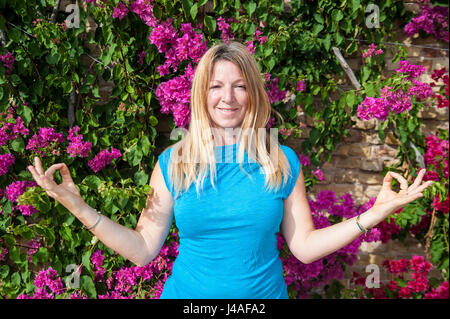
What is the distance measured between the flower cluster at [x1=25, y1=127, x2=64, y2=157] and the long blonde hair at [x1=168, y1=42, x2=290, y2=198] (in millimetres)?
884

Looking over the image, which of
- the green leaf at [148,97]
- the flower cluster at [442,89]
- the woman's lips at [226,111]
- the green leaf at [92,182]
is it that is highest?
the woman's lips at [226,111]

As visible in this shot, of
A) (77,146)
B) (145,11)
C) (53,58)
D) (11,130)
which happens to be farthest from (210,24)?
(11,130)

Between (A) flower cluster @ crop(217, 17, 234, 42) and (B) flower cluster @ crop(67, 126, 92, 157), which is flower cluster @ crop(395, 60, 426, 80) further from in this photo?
(B) flower cluster @ crop(67, 126, 92, 157)

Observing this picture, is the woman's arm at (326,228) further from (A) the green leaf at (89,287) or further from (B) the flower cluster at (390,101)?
(A) the green leaf at (89,287)

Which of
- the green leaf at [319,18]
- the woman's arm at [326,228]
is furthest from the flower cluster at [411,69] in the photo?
the woman's arm at [326,228]

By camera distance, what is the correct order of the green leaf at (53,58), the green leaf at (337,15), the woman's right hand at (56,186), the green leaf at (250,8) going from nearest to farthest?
the woman's right hand at (56,186) < the green leaf at (53,58) < the green leaf at (250,8) < the green leaf at (337,15)

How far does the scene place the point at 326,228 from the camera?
5.13ft

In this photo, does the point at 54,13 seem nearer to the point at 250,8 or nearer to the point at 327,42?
the point at 250,8

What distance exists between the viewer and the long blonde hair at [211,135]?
1.54 m

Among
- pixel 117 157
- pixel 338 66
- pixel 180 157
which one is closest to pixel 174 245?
pixel 117 157

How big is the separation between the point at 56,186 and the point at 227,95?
697 millimetres

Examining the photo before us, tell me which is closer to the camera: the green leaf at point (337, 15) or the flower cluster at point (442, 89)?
the green leaf at point (337, 15)

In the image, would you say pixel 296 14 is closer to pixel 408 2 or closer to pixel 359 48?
pixel 359 48

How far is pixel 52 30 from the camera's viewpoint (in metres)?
2.06
